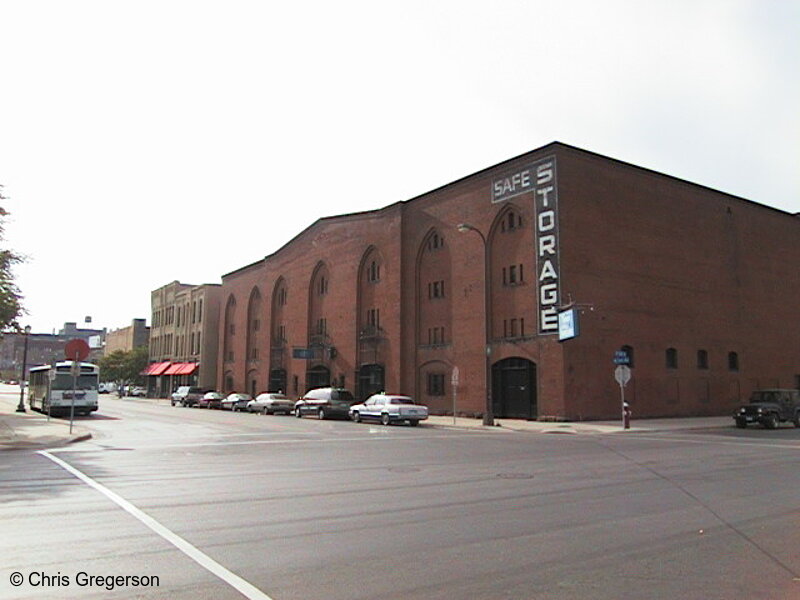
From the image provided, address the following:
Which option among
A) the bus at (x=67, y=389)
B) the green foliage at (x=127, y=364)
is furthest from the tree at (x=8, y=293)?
the green foliage at (x=127, y=364)

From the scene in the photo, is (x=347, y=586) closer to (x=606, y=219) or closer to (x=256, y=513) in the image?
(x=256, y=513)

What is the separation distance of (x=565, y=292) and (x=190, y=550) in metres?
28.8

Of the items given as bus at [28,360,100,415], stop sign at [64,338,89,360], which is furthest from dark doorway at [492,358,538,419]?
bus at [28,360,100,415]

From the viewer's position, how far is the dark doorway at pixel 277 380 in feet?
195

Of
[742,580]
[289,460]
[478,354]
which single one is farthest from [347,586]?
[478,354]

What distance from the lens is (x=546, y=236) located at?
1367 inches

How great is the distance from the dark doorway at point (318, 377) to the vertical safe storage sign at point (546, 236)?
22767mm

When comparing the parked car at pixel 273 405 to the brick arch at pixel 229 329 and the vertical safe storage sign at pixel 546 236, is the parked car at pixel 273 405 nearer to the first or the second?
the vertical safe storage sign at pixel 546 236

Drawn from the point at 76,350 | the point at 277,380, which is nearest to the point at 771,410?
the point at 76,350

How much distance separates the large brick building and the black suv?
5.89 meters

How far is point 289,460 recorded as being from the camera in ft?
52.3

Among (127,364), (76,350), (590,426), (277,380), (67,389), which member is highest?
(127,364)

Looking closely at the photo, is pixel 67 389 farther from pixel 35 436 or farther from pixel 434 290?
pixel 434 290

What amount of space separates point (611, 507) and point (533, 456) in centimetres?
736
